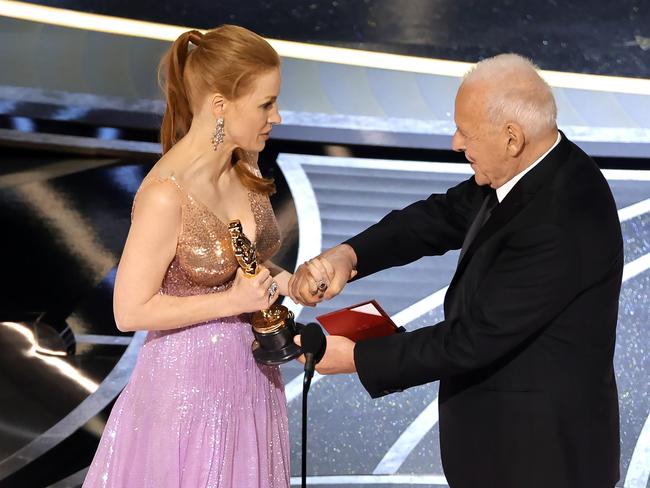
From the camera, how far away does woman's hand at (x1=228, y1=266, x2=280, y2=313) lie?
205 cm

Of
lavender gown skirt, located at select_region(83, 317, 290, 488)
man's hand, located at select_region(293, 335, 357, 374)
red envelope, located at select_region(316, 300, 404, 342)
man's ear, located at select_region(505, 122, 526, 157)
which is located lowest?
lavender gown skirt, located at select_region(83, 317, 290, 488)

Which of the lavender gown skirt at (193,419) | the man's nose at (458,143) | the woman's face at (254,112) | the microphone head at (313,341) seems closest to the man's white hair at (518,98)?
the man's nose at (458,143)

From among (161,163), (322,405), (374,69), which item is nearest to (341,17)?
(374,69)

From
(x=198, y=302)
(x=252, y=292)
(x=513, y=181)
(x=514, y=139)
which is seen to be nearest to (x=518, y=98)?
(x=514, y=139)

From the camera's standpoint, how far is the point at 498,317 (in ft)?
6.63

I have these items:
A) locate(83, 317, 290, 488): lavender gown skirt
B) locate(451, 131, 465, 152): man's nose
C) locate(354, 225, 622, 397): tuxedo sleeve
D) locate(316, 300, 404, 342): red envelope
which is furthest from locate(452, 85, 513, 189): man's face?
locate(83, 317, 290, 488): lavender gown skirt

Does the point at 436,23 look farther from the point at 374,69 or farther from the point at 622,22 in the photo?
the point at 622,22

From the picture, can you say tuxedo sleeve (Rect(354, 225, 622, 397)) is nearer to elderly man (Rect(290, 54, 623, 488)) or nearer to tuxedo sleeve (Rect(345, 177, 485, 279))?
elderly man (Rect(290, 54, 623, 488))

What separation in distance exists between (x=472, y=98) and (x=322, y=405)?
1992 mm

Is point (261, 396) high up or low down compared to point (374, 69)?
down

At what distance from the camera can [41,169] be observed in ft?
16.4

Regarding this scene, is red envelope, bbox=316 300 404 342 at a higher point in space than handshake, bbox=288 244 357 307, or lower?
lower

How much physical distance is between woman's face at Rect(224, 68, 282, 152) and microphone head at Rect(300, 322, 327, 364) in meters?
0.48

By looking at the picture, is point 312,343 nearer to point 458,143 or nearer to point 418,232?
point 458,143
